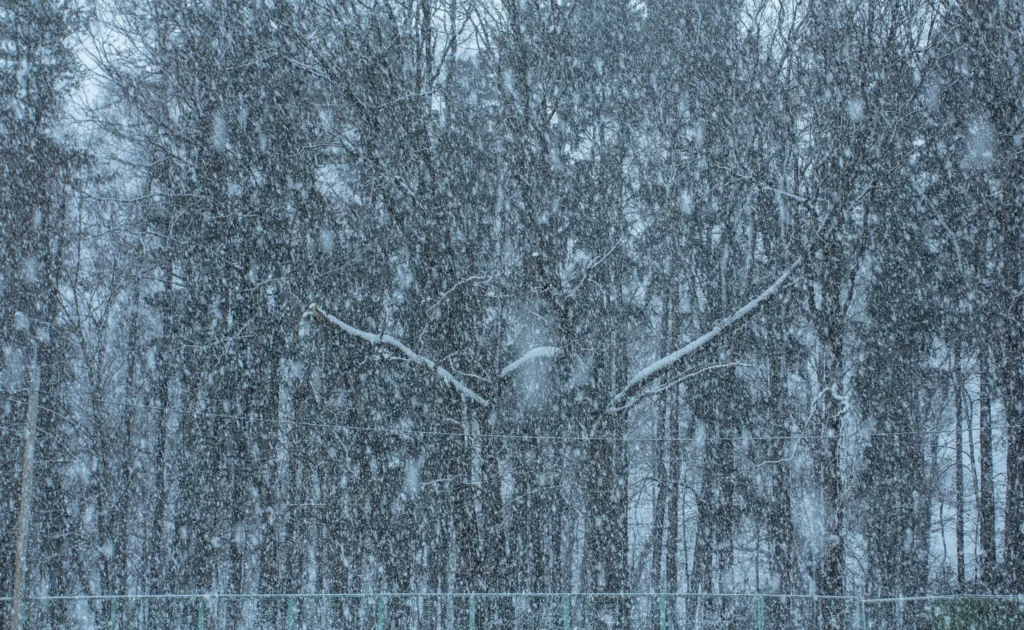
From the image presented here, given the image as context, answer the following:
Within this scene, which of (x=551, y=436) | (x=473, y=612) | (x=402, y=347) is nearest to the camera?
(x=473, y=612)

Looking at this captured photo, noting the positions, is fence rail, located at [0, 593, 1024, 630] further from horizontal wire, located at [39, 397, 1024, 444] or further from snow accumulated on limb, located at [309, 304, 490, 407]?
snow accumulated on limb, located at [309, 304, 490, 407]

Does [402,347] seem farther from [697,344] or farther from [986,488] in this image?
[986,488]

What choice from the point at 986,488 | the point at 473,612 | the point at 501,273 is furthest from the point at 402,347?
the point at 986,488

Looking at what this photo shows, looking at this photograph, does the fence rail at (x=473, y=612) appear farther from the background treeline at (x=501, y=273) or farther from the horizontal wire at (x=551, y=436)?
the horizontal wire at (x=551, y=436)

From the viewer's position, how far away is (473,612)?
16.8 meters

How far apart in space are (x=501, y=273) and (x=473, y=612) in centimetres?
566

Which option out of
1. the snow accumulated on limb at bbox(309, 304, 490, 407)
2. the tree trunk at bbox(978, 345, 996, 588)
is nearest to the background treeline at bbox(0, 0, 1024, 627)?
the tree trunk at bbox(978, 345, 996, 588)

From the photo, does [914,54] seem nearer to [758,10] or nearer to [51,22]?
[758,10]

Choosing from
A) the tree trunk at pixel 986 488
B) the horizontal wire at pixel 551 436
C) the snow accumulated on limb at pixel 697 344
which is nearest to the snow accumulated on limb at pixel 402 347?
the horizontal wire at pixel 551 436

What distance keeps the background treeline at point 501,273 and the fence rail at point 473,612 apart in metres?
0.50

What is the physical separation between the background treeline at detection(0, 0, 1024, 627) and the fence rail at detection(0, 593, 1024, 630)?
0.50 m

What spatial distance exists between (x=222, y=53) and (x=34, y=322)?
7602 mm

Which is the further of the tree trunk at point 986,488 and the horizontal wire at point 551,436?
the tree trunk at point 986,488

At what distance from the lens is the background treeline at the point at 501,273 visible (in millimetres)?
17453
